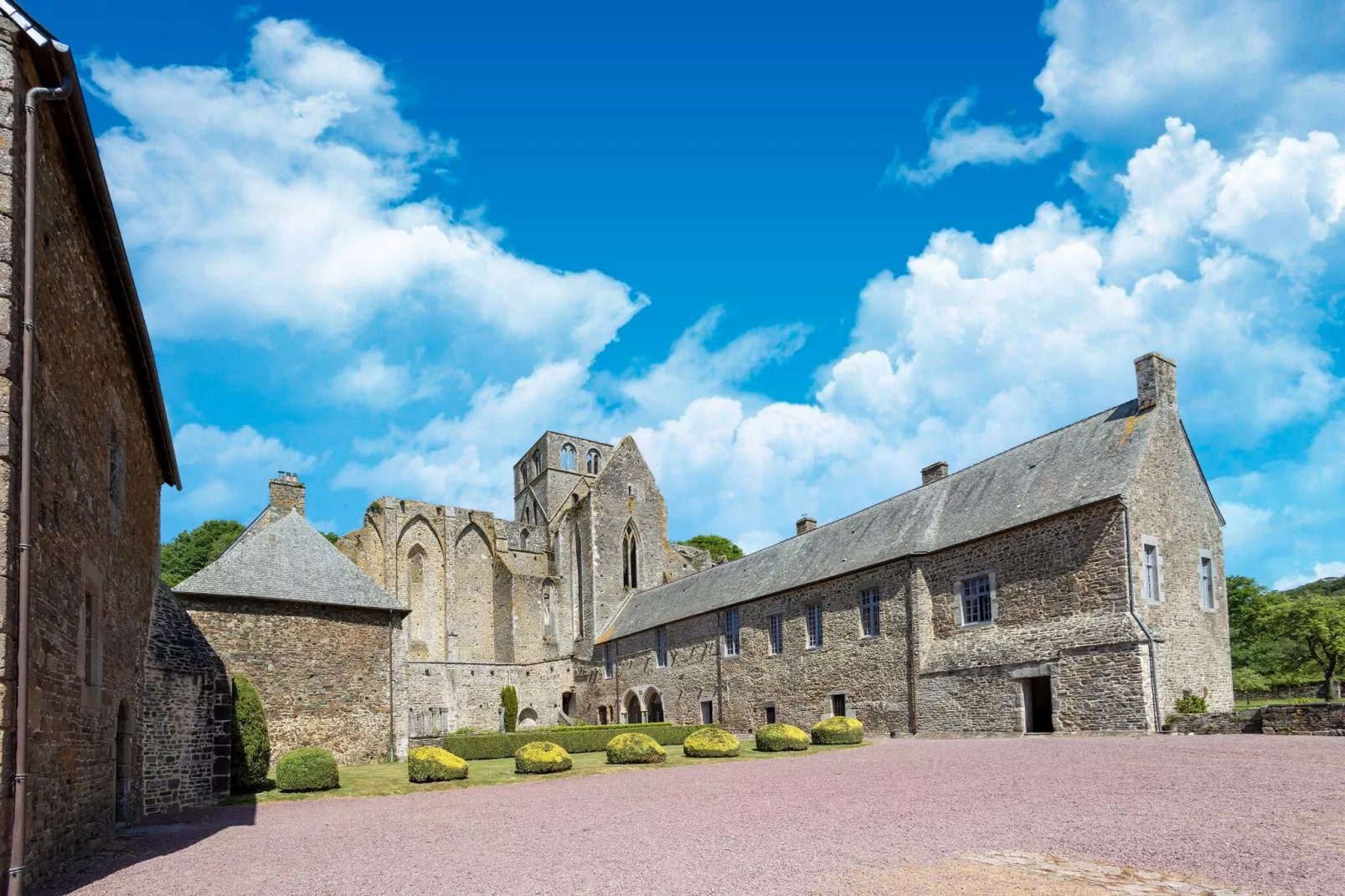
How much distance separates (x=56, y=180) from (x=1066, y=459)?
74.8 feet

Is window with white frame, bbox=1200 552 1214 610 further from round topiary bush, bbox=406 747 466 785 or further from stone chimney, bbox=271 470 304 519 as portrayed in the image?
stone chimney, bbox=271 470 304 519

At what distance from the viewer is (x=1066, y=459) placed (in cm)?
2408

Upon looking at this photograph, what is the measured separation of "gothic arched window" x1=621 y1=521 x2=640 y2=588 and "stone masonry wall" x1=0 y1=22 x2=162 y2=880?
3453 centimetres

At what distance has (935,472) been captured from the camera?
98.3 feet

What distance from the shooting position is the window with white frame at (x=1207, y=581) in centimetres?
2275

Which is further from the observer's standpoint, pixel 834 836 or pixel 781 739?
pixel 781 739

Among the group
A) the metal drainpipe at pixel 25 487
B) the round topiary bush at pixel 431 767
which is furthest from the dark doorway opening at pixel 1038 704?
the metal drainpipe at pixel 25 487

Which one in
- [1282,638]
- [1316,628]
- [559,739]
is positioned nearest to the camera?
Answer: [559,739]

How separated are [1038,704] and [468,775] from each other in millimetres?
14557

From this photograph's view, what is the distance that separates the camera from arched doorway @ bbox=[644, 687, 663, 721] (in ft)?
124

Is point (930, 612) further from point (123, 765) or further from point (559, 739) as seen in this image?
point (123, 765)

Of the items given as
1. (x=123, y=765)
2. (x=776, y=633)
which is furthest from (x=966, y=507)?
(x=123, y=765)

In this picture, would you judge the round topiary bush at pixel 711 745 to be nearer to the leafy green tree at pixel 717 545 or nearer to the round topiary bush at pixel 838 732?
the round topiary bush at pixel 838 732

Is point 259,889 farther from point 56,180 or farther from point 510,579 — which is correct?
point 510,579
